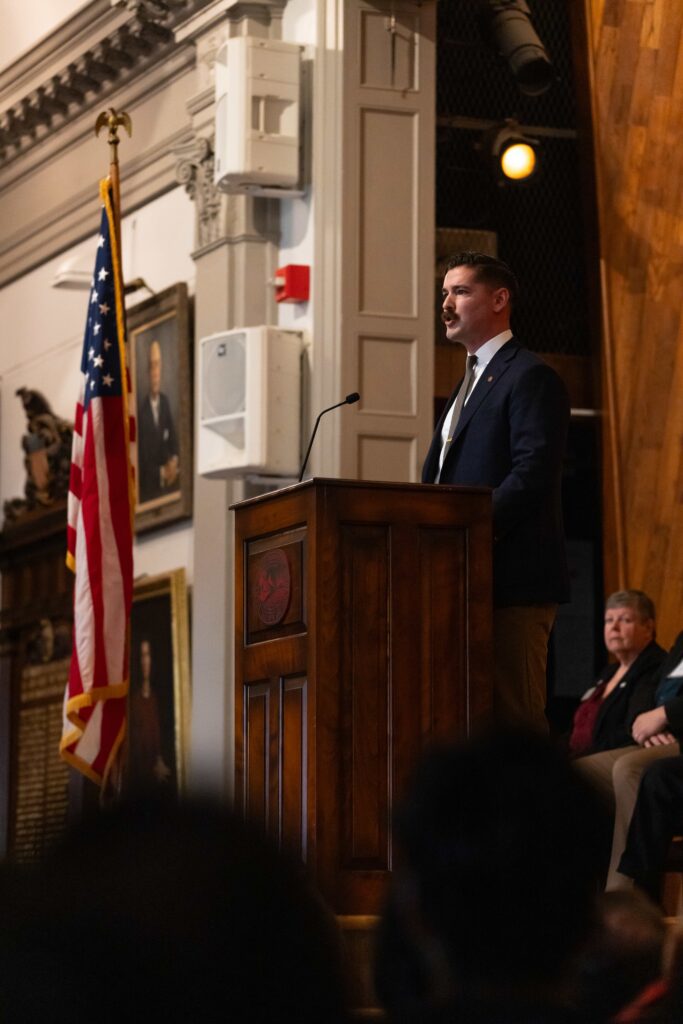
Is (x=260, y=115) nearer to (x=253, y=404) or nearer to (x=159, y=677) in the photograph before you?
(x=253, y=404)

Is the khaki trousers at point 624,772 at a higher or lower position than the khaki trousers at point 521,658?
lower

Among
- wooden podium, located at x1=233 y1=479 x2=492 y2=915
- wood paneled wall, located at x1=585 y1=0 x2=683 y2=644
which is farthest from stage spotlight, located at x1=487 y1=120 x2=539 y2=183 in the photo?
wooden podium, located at x1=233 y1=479 x2=492 y2=915

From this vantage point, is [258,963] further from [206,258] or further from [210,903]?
[206,258]

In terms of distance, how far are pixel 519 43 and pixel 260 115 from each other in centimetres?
138

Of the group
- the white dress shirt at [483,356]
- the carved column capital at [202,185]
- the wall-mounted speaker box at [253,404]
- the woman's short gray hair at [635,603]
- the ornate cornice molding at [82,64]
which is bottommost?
the woman's short gray hair at [635,603]

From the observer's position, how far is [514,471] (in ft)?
15.8

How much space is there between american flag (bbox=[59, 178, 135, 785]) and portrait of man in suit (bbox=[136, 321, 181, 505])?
3.05 ft

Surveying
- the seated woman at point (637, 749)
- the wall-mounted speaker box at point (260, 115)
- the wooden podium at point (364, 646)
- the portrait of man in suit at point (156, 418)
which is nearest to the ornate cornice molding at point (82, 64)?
the wall-mounted speaker box at point (260, 115)

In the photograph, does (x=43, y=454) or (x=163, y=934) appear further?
(x=43, y=454)

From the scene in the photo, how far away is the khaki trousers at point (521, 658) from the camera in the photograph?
4883 mm

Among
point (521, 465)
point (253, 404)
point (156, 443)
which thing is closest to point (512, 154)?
point (253, 404)

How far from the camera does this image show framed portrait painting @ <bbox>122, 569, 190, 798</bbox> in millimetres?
9766

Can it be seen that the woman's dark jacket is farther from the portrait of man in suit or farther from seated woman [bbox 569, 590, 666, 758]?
the portrait of man in suit

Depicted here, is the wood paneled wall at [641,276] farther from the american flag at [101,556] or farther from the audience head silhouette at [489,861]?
the audience head silhouette at [489,861]
